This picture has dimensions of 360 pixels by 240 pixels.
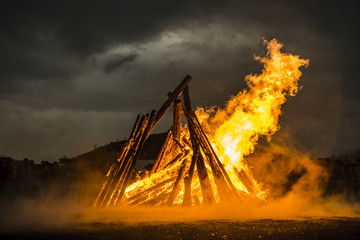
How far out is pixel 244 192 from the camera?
380 inches

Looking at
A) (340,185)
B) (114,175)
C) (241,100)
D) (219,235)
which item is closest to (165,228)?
(219,235)

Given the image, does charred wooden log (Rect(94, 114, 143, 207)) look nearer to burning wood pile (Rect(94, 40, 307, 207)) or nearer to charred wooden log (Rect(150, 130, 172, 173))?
burning wood pile (Rect(94, 40, 307, 207))

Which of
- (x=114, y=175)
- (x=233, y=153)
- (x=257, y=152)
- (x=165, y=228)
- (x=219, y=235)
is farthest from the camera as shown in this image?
(x=257, y=152)

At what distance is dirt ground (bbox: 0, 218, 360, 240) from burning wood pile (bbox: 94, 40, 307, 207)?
2.79 meters

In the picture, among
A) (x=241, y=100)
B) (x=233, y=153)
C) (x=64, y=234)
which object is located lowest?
(x=64, y=234)

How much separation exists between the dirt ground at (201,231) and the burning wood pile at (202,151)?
2791mm

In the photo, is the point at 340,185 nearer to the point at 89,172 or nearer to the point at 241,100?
the point at 241,100

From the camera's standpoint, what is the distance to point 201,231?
17.7 feet

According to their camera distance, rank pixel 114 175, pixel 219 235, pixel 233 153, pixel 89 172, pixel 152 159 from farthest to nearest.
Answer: pixel 152 159
pixel 89 172
pixel 233 153
pixel 114 175
pixel 219 235

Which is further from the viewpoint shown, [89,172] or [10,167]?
[89,172]

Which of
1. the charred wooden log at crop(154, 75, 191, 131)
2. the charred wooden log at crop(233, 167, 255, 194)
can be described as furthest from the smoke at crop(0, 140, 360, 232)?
the charred wooden log at crop(154, 75, 191, 131)

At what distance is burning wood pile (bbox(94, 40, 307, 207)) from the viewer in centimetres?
910

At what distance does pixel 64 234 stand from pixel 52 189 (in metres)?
4.92

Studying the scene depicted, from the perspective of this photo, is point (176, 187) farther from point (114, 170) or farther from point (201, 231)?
point (201, 231)
